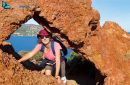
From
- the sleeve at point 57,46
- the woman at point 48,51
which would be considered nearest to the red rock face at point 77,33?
the woman at point 48,51

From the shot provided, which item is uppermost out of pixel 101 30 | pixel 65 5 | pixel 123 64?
pixel 65 5

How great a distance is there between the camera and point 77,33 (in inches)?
536

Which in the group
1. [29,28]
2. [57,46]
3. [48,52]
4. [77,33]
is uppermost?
[77,33]

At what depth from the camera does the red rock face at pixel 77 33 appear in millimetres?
11823

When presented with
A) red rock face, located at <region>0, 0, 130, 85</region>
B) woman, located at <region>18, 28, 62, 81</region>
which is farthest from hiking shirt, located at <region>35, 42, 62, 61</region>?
red rock face, located at <region>0, 0, 130, 85</region>

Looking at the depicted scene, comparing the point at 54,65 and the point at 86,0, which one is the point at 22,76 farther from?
the point at 86,0

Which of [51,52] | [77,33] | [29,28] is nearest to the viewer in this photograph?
[51,52]

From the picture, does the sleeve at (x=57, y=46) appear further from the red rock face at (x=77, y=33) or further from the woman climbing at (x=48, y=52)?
the red rock face at (x=77, y=33)

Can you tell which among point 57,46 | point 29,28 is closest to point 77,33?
point 57,46

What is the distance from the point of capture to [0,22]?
11891 mm

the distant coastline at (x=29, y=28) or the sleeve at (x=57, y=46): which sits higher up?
the sleeve at (x=57, y=46)

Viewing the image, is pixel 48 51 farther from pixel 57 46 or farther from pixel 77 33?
pixel 77 33

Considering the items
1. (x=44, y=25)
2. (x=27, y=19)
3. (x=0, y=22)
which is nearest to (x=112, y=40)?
(x=44, y=25)

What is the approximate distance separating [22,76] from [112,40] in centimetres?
521
